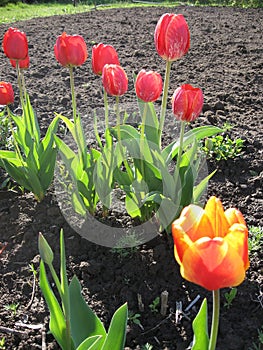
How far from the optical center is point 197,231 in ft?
3.48

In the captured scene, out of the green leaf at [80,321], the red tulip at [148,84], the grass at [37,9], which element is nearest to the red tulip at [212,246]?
the green leaf at [80,321]

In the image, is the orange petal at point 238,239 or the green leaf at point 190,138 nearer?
the orange petal at point 238,239

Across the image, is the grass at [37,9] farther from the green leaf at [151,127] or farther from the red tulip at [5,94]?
the green leaf at [151,127]

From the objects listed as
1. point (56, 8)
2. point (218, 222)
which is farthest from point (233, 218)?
point (56, 8)

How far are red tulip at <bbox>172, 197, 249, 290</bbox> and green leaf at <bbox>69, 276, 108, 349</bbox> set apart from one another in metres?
0.65

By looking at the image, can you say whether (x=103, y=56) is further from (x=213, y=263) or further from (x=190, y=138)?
(x=213, y=263)

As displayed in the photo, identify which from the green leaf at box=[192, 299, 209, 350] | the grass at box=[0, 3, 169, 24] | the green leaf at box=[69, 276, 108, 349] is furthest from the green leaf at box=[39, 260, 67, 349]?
the grass at box=[0, 3, 169, 24]

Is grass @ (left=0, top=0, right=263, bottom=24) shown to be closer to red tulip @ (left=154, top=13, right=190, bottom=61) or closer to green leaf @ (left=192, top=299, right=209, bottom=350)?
red tulip @ (left=154, top=13, right=190, bottom=61)

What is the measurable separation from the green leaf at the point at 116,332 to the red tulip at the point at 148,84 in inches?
32.3

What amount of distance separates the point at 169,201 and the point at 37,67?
10.1 feet

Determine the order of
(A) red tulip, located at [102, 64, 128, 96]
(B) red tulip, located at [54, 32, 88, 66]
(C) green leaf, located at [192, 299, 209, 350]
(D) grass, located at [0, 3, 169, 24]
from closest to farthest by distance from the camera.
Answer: (C) green leaf, located at [192, 299, 209, 350], (A) red tulip, located at [102, 64, 128, 96], (B) red tulip, located at [54, 32, 88, 66], (D) grass, located at [0, 3, 169, 24]

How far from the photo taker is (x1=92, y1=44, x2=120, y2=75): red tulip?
2.12 meters

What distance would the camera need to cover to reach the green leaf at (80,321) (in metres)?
1.61

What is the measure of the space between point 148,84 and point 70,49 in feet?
1.35
